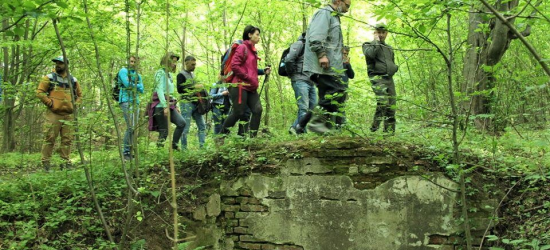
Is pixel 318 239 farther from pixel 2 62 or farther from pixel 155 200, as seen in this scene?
pixel 2 62

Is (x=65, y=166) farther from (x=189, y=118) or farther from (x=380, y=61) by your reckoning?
(x=380, y=61)

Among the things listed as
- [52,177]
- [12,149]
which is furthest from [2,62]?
[52,177]

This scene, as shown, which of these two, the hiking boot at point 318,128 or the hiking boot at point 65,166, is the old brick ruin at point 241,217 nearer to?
the hiking boot at point 318,128

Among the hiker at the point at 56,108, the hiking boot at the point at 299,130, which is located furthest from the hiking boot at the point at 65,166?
the hiking boot at the point at 299,130

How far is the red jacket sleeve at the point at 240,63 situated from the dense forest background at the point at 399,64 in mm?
759

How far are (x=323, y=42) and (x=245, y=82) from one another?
1130 mm

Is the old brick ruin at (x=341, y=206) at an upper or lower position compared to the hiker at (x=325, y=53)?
lower

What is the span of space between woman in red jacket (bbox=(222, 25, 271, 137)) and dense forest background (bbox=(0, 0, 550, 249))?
46 cm

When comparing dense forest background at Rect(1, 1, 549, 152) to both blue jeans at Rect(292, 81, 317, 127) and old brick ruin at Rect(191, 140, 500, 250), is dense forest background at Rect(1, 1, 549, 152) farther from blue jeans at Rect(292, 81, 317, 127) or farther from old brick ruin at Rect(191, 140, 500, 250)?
blue jeans at Rect(292, 81, 317, 127)

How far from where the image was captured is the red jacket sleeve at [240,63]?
5020mm

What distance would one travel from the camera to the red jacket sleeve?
5020 millimetres

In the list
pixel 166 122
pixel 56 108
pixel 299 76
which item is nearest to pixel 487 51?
pixel 299 76

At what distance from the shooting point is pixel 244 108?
516 cm

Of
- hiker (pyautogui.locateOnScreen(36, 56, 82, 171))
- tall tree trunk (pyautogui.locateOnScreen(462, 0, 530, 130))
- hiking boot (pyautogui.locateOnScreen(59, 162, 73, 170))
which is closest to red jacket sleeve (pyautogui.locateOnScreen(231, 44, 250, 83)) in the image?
hiker (pyautogui.locateOnScreen(36, 56, 82, 171))
